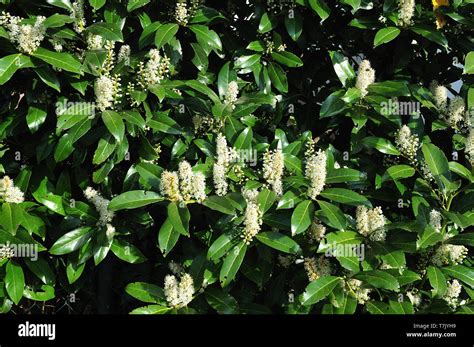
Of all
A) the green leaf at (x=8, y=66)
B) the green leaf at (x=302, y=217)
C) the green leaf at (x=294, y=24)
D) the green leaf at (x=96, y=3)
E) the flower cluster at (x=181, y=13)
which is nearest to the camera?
the green leaf at (x=302, y=217)

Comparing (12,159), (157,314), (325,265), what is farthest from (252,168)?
(12,159)

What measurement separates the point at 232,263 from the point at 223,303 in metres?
0.26

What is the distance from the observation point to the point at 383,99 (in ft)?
11.6

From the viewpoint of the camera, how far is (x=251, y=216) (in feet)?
10.3

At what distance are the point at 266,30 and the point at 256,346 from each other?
5.46 feet

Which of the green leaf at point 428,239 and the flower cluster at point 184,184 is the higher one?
the flower cluster at point 184,184

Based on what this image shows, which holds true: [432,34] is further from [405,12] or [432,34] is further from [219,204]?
[219,204]

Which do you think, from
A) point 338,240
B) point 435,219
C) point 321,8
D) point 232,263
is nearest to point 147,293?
point 232,263

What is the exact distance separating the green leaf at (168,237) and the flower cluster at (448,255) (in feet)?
4.23

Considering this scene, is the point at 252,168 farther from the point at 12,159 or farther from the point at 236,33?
the point at 12,159

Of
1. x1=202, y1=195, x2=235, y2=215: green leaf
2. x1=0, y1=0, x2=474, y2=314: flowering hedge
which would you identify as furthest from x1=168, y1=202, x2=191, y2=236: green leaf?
x1=202, y1=195, x2=235, y2=215: green leaf

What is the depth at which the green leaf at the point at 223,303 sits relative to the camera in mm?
3301

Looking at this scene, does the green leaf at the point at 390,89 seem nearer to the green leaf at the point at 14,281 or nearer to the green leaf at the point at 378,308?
the green leaf at the point at 378,308

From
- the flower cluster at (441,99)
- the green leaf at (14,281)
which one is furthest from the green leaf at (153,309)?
the flower cluster at (441,99)
